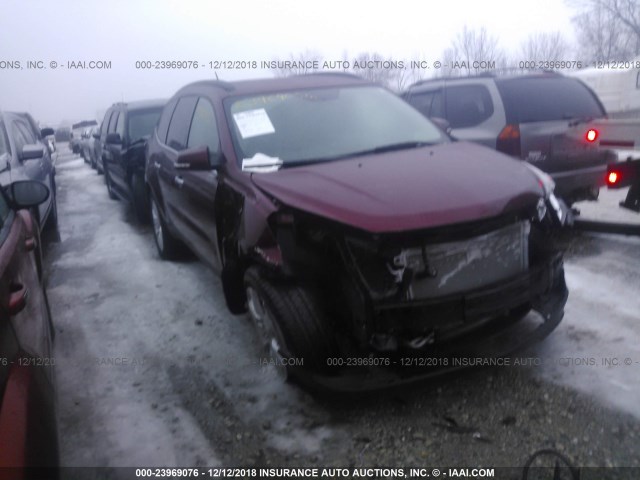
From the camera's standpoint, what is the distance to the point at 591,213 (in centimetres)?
649

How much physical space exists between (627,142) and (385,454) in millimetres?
4052

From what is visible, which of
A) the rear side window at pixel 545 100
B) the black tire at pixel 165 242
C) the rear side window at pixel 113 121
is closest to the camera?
the rear side window at pixel 545 100

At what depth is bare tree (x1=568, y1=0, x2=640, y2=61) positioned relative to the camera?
26.6m

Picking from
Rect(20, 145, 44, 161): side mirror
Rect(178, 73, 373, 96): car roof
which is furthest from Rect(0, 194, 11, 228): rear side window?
Rect(20, 145, 44, 161): side mirror

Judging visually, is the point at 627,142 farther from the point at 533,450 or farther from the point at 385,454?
the point at 385,454

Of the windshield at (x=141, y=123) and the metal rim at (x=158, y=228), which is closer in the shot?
the metal rim at (x=158, y=228)

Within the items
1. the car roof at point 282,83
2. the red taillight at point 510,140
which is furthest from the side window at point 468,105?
the car roof at point 282,83

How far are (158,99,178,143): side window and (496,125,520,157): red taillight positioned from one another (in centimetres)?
323

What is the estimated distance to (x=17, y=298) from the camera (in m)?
2.07

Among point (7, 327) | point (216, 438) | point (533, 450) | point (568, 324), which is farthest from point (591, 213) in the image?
point (7, 327)

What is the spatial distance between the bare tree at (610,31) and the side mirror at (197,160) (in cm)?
2725

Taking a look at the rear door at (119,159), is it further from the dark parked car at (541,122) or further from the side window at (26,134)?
the dark parked car at (541,122)

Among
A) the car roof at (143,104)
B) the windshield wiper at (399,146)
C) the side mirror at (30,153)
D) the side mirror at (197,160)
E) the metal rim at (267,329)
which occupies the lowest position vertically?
the metal rim at (267,329)

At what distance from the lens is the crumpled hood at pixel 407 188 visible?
2646 mm
